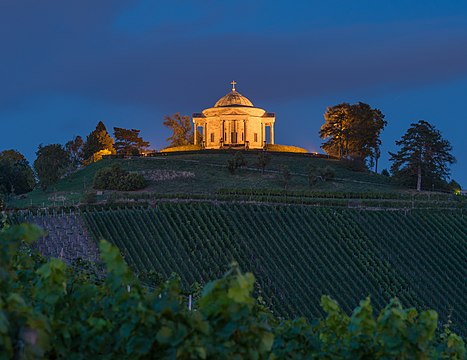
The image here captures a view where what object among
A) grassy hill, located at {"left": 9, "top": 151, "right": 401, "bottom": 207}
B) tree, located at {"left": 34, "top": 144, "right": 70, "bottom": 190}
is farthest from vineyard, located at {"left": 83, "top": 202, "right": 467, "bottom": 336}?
tree, located at {"left": 34, "top": 144, "right": 70, "bottom": 190}

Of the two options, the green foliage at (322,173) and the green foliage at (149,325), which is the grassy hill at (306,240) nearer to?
the green foliage at (322,173)

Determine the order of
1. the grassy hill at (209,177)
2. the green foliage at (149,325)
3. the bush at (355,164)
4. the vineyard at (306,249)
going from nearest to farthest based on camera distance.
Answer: the green foliage at (149,325)
the vineyard at (306,249)
the grassy hill at (209,177)
the bush at (355,164)

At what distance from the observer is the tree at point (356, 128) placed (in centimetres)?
6412

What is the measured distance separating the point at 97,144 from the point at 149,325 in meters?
64.2

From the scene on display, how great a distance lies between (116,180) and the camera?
45.7m

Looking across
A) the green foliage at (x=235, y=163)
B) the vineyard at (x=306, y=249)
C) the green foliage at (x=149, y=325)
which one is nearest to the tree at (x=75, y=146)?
the green foliage at (x=235, y=163)

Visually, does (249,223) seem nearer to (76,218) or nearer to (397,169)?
(76,218)

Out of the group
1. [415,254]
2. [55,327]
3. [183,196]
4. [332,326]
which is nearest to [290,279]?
[415,254]

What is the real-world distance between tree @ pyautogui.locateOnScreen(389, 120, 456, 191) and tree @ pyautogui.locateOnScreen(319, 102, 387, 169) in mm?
12604

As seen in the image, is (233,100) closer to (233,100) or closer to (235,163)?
(233,100)

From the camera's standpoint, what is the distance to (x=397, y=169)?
5106cm

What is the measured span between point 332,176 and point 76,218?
24.9 metres

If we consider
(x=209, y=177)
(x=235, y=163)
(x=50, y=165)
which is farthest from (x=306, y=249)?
(x=50, y=165)

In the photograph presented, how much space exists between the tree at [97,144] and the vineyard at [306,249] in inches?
1320
